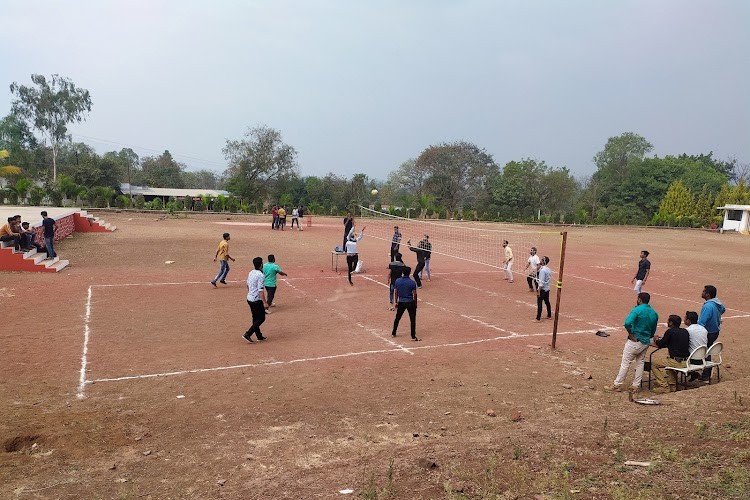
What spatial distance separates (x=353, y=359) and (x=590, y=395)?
4.09 m

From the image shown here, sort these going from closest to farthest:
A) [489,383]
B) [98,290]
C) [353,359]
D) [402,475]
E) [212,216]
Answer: [402,475] → [489,383] → [353,359] → [98,290] → [212,216]

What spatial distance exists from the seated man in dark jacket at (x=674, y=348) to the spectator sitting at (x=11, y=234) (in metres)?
18.6

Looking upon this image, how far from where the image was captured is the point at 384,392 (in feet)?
26.8

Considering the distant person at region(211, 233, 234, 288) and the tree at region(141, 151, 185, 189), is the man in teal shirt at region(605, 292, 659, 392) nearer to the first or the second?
the distant person at region(211, 233, 234, 288)

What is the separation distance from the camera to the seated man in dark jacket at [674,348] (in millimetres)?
8438

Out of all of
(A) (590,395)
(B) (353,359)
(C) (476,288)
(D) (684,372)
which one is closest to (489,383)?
(A) (590,395)

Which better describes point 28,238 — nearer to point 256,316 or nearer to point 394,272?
point 256,316

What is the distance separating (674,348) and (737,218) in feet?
177

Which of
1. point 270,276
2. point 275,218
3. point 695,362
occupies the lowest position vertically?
point 695,362

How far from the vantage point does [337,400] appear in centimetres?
780

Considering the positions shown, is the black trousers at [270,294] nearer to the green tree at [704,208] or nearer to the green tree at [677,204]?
the green tree at [677,204]

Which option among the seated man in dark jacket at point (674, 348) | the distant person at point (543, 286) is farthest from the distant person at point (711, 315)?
the distant person at point (543, 286)

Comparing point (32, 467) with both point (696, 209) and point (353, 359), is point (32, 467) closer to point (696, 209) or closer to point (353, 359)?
point (353, 359)

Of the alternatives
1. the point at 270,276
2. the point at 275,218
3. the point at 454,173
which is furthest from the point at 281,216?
the point at 454,173
